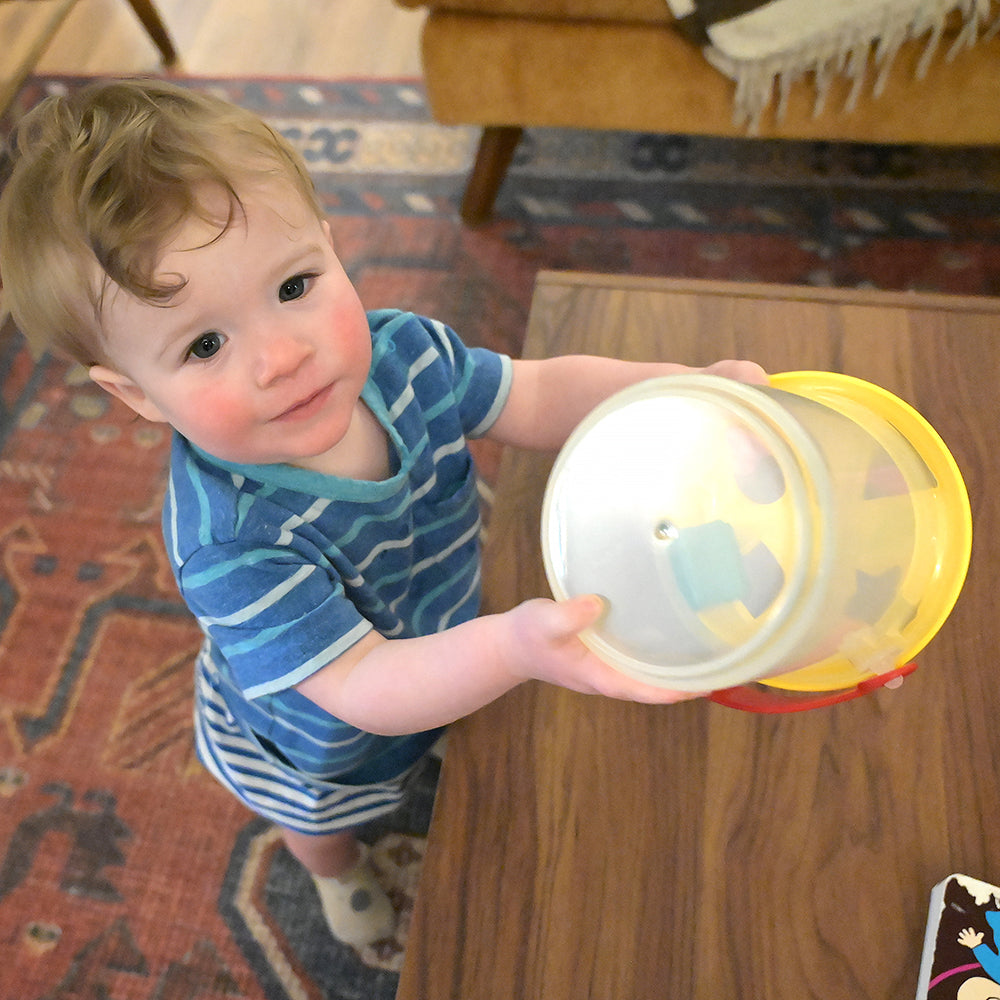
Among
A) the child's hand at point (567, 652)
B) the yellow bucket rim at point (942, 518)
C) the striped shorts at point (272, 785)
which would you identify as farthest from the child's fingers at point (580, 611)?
the striped shorts at point (272, 785)

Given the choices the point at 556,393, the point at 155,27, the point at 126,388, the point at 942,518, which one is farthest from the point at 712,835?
the point at 155,27

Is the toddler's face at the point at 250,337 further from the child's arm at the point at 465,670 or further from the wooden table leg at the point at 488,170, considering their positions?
the wooden table leg at the point at 488,170

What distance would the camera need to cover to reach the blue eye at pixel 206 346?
52 cm

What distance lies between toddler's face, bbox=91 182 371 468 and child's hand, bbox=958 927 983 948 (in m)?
0.48

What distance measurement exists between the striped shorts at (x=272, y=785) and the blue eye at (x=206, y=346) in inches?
13.9

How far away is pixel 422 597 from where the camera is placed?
765mm

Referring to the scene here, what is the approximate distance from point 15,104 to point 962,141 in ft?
5.55

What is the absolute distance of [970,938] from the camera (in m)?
0.52

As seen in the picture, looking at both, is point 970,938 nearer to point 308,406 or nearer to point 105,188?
point 308,406

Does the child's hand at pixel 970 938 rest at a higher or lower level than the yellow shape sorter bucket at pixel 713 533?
lower

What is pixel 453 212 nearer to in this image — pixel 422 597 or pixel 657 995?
pixel 422 597

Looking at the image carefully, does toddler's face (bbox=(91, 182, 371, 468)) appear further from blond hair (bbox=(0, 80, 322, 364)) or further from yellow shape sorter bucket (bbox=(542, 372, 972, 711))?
yellow shape sorter bucket (bbox=(542, 372, 972, 711))

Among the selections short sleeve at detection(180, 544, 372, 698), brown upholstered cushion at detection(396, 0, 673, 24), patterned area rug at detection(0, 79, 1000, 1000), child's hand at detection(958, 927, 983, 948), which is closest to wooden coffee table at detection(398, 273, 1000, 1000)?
child's hand at detection(958, 927, 983, 948)

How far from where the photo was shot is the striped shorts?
0.76 m
